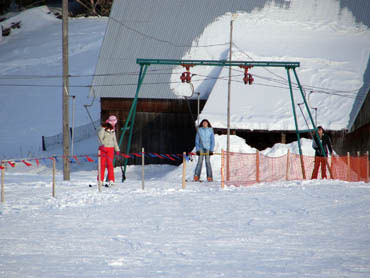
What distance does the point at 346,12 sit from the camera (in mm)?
35938

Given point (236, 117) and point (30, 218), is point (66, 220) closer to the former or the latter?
point (30, 218)

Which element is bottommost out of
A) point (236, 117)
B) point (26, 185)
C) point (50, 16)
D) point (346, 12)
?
point (26, 185)

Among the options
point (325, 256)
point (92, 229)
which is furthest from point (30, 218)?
point (325, 256)

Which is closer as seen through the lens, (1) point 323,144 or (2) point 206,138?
(2) point 206,138

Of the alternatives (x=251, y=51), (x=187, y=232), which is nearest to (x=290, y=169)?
(x=251, y=51)

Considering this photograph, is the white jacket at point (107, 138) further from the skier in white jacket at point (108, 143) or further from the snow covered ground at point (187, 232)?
the snow covered ground at point (187, 232)

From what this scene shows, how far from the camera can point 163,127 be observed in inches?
1291

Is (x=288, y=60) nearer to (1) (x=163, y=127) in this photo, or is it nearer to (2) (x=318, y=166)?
(1) (x=163, y=127)

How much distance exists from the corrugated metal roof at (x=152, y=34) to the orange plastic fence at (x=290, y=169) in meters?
10.6

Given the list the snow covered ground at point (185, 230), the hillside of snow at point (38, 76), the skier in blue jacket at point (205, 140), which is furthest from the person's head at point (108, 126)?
the hillside of snow at point (38, 76)

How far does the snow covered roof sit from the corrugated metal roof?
0.05 m

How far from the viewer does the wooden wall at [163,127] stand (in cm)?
3244

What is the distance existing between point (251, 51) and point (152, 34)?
230 inches

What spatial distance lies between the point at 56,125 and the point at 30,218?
1475 inches
